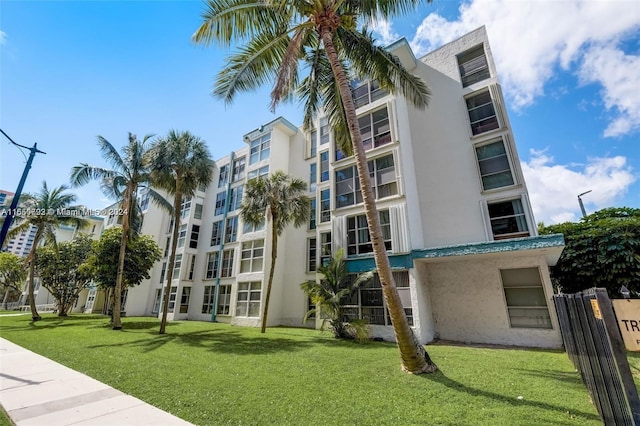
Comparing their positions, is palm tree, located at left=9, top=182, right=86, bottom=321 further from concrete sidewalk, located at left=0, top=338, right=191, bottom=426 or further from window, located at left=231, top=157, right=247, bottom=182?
concrete sidewalk, located at left=0, top=338, right=191, bottom=426

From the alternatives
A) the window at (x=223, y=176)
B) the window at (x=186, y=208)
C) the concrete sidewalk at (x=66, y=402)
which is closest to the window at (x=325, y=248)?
the concrete sidewalk at (x=66, y=402)

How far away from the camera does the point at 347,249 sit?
53.0ft

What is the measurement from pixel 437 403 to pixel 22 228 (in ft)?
102

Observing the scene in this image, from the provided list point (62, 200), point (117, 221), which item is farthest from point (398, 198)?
point (117, 221)

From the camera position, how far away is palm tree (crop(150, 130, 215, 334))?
653 inches

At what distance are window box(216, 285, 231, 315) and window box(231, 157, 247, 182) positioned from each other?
10430 millimetres

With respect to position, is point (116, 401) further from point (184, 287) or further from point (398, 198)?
point (184, 287)

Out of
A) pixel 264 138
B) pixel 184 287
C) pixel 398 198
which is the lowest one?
pixel 184 287

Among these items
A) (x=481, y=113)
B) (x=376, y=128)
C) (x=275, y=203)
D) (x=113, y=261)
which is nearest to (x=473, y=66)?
(x=481, y=113)

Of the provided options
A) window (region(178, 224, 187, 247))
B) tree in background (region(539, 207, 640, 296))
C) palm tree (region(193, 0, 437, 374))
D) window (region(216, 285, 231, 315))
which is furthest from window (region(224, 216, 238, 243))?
tree in background (region(539, 207, 640, 296))

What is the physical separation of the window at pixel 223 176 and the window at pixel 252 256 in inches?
361

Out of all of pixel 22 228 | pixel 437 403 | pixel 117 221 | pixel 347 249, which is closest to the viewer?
pixel 437 403

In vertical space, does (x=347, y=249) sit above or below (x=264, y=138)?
below

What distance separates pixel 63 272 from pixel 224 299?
18.4m
